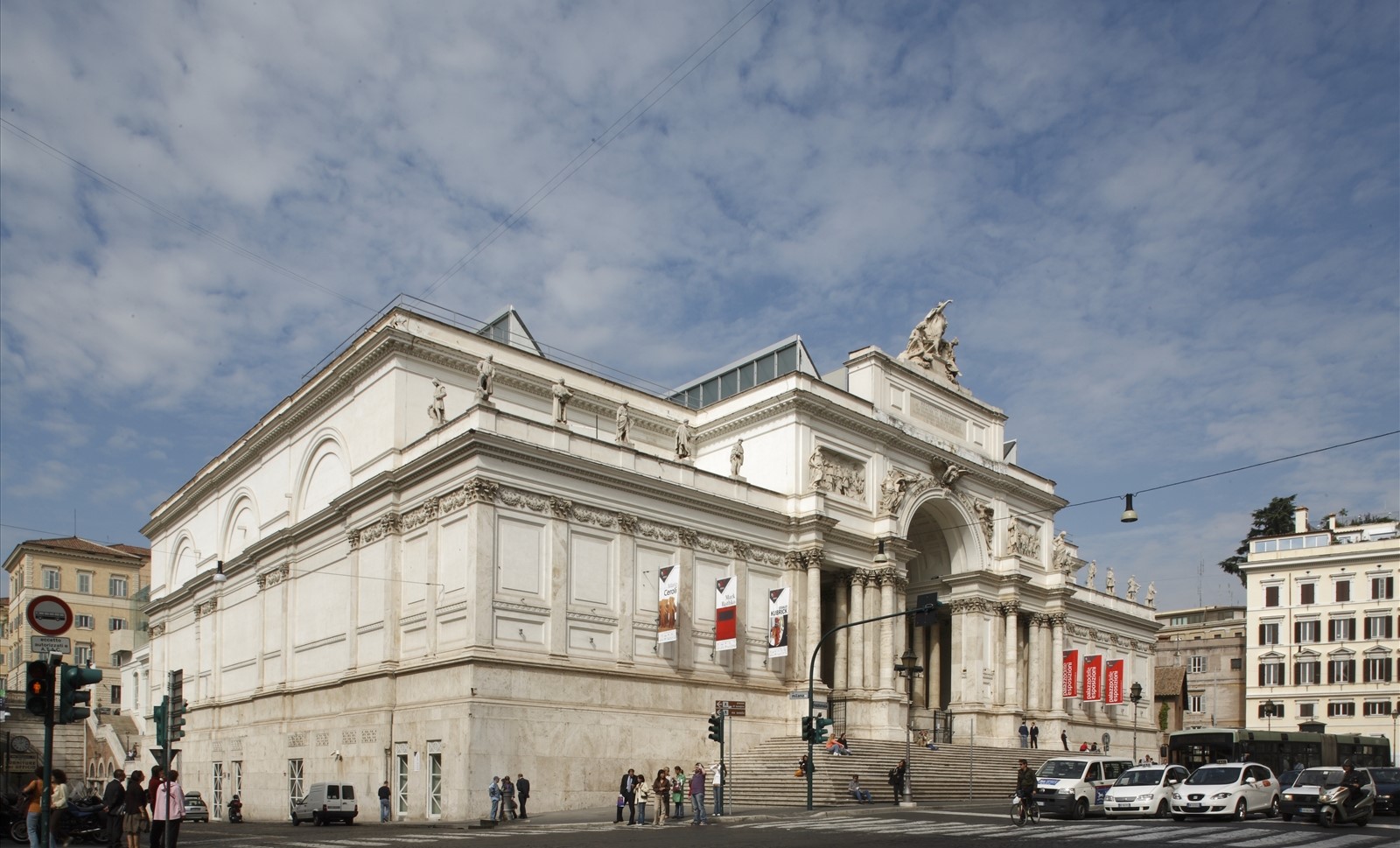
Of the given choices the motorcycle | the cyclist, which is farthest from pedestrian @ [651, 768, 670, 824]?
the motorcycle

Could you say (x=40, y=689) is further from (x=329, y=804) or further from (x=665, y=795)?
(x=329, y=804)

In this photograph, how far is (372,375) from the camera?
42.2 meters

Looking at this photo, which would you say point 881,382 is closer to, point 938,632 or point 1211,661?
point 938,632

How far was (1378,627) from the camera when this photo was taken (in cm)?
7162

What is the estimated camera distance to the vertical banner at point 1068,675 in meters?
58.0

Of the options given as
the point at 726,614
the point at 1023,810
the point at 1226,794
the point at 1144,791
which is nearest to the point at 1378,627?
the point at 1144,791

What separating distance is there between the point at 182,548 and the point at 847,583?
37.8m

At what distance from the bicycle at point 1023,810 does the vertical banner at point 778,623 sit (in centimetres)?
1243

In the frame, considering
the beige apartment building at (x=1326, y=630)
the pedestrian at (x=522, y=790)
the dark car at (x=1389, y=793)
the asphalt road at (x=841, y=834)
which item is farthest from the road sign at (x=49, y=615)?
the beige apartment building at (x=1326, y=630)

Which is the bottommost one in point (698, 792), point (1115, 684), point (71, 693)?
point (1115, 684)

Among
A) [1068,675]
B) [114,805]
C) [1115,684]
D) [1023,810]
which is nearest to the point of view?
[114,805]

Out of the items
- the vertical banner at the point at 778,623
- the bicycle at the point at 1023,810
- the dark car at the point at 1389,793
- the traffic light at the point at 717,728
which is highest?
the vertical banner at the point at 778,623

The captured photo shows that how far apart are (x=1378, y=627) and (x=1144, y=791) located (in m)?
50.3

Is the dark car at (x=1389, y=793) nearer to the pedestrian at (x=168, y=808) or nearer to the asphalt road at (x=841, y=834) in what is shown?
the asphalt road at (x=841, y=834)
